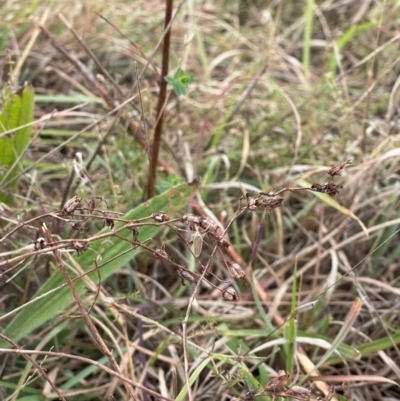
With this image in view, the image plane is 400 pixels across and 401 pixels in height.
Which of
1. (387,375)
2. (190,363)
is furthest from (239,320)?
(387,375)

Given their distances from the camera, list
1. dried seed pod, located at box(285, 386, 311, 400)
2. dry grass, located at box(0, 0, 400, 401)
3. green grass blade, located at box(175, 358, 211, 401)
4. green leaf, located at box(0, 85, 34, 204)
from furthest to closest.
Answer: green leaf, located at box(0, 85, 34, 204)
dry grass, located at box(0, 0, 400, 401)
green grass blade, located at box(175, 358, 211, 401)
dried seed pod, located at box(285, 386, 311, 400)

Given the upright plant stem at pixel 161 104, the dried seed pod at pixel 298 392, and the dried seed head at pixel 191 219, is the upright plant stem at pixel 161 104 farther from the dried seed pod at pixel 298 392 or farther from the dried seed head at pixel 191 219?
the dried seed pod at pixel 298 392

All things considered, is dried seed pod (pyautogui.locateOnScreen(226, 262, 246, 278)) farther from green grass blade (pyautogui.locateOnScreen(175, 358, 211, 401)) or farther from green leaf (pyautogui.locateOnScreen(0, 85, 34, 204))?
green leaf (pyautogui.locateOnScreen(0, 85, 34, 204))

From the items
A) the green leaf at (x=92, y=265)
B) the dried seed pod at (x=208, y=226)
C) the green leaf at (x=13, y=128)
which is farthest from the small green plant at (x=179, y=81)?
the dried seed pod at (x=208, y=226)

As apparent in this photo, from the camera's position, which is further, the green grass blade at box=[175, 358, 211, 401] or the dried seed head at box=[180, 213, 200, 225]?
the green grass blade at box=[175, 358, 211, 401]

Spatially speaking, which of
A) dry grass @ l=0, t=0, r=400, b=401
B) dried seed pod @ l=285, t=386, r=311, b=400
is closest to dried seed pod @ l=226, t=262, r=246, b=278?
dry grass @ l=0, t=0, r=400, b=401

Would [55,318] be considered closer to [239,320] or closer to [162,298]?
[162,298]

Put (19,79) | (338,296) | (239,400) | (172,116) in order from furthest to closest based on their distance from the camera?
1. (19,79)
2. (172,116)
3. (338,296)
4. (239,400)
